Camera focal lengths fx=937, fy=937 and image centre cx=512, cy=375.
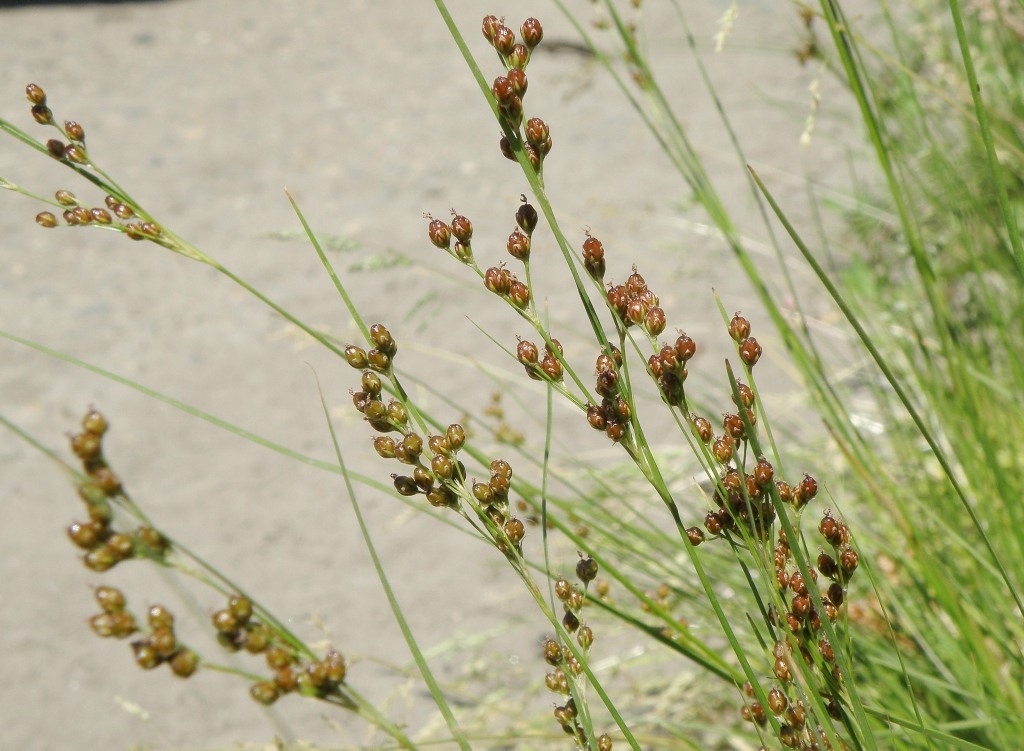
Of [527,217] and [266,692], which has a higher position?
[527,217]

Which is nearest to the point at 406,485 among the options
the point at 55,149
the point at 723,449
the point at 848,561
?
the point at 723,449

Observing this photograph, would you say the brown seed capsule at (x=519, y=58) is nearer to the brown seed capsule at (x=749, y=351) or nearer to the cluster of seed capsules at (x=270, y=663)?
the brown seed capsule at (x=749, y=351)

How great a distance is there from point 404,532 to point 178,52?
3122 millimetres

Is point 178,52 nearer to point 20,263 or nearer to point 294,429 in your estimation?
point 20,263

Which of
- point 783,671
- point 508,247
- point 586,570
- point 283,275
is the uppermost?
point 283,275

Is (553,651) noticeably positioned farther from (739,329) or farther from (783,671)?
(739,329)

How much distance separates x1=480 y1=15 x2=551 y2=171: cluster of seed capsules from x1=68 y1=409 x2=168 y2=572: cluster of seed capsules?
1.17 feet

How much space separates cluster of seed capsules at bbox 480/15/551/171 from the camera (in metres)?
0.70

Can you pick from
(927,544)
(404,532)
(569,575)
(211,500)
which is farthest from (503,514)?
(211,500)

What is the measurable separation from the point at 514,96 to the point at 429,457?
29 centimetres

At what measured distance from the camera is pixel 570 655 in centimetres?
78

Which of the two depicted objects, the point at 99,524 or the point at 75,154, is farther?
the point at 75,154

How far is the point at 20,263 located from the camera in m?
3.36

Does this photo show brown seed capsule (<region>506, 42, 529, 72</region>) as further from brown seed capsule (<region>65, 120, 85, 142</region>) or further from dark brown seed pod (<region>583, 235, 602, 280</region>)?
brown seed capsule (<region>65, 120, 85, 142</region>)
